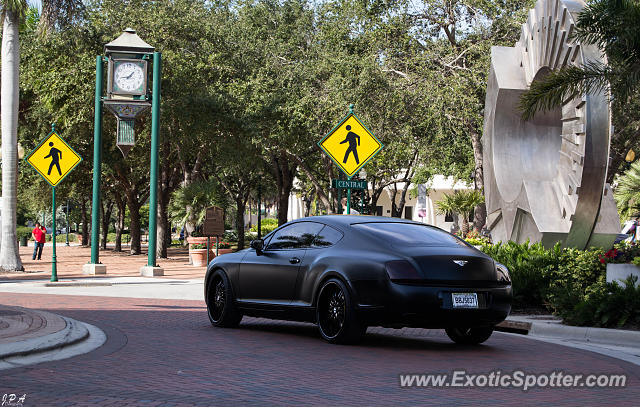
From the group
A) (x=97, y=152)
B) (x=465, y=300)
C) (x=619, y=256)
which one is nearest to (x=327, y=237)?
(x=465, y=300)

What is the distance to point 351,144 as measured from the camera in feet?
59.4

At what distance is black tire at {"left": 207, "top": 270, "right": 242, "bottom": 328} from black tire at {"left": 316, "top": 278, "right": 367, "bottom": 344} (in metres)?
1.87

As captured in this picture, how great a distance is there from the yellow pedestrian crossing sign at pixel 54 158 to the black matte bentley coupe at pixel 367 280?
11.8 metres

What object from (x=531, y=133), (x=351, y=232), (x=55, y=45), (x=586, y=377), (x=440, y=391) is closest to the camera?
(x=440, y=391)

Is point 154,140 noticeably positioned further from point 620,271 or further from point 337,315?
point 337,315

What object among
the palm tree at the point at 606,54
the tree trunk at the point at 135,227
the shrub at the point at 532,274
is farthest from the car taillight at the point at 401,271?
the tree trunk at the point at 135,227

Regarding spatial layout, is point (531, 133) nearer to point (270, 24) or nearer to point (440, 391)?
point (440, 391)

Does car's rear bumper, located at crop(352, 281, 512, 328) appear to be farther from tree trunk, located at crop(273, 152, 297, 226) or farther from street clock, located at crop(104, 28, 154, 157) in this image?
tree trunk, located at crop(273, 152, 297, 226)

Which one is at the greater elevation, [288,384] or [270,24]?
[270,24]

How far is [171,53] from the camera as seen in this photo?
112 ft

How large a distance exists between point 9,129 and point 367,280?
767 inches

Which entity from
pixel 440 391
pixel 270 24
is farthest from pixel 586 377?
pixel 270 24

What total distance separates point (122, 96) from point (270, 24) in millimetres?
21878

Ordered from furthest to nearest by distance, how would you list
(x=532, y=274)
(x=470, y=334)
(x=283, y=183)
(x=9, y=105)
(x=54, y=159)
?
1. (x=283, y=183)
2. (x=9, y=105)
3. (x=54, y=159)
4. (x=532, y=274)
5. (x=470, y=334)
